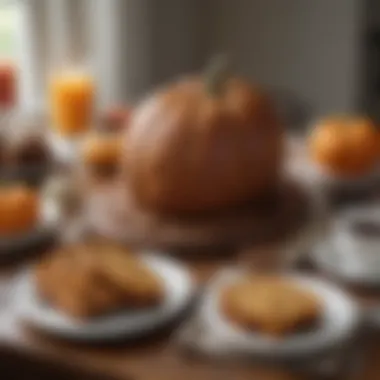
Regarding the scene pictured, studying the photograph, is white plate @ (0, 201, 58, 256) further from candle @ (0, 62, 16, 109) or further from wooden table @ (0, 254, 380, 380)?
candle @ (0, 62, 16, 109)

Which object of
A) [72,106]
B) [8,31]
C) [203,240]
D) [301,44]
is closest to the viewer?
[203,240]

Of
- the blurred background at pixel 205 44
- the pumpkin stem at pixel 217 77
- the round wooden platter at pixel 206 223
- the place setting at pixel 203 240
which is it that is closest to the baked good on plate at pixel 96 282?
the place setting at pixel 203 240

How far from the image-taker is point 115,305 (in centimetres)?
126

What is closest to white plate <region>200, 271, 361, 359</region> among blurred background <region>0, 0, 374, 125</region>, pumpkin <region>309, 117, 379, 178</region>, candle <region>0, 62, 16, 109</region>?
pumpkin <region>309, 117, 379, 178</region>

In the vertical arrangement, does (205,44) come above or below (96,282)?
above

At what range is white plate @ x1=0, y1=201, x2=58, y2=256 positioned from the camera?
149cm

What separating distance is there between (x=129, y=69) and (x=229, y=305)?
168 centimetres

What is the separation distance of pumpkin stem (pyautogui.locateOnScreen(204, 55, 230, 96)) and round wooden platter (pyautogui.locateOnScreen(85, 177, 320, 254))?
0.55 feet

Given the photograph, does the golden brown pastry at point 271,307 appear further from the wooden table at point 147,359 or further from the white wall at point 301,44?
the white wall at point 301,44

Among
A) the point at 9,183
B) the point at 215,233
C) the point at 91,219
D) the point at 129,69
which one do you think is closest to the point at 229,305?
the point at 215,233

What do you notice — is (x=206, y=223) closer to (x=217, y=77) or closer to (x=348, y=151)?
(x=217, y=77)

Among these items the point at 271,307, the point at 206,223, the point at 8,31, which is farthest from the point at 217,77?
the point at 8,31

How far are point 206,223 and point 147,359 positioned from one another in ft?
1.17

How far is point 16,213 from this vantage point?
1517 millimetres
